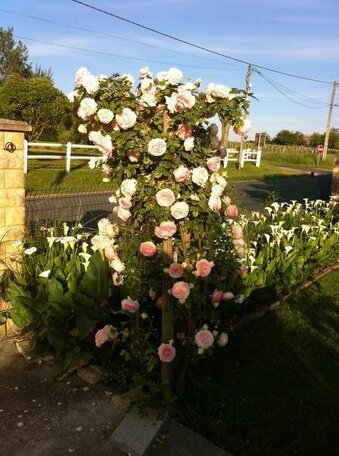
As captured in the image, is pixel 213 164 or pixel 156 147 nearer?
pixel 156 147

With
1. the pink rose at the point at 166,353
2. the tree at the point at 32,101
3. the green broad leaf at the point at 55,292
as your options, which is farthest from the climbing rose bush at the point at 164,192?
the tree at the point at 32,101

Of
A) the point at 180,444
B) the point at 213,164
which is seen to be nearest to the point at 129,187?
the point at 213,164

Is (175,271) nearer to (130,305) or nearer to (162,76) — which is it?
(130,305)

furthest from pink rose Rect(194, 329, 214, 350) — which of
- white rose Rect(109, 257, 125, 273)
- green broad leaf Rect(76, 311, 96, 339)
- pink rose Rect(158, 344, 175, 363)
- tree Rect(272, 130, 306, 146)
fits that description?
tree Rect(272, 130, 306, 146)

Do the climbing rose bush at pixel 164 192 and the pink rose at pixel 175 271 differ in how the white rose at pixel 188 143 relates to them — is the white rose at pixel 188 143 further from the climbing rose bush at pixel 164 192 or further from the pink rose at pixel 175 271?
the pink rose at pixel 175 271

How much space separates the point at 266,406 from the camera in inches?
135

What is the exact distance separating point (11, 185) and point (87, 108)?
1596mm

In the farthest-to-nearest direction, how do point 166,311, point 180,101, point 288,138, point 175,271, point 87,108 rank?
point 288,138 < point 166,311 < point 175,271 < point 87,108 < point 180,101

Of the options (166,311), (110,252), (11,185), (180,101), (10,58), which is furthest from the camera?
(10,58)

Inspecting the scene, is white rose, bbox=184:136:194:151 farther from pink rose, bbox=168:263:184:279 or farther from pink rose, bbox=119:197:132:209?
pink rose, bbox=168:263:184:279

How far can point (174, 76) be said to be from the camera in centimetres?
287

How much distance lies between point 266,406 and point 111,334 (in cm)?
122

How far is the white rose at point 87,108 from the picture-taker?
2.88 meters

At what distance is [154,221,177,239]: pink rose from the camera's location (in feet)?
9.66
